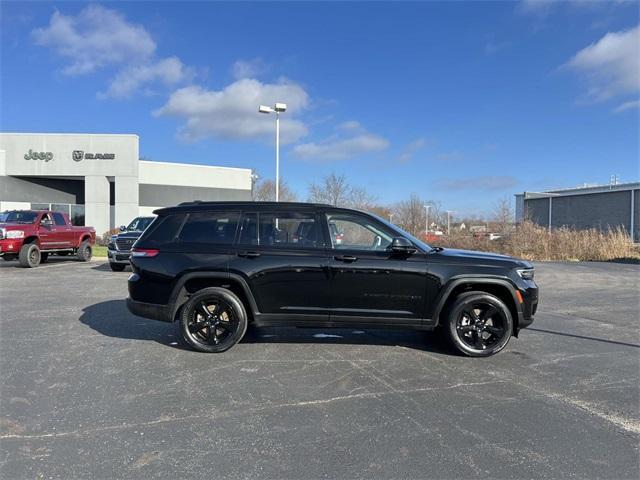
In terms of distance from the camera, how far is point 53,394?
4254mm

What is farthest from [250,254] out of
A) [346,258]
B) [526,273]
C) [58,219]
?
[58,219]

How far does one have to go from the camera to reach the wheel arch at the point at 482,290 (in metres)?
5.47

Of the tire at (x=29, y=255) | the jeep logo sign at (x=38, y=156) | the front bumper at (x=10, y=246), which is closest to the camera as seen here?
the front bumper at (x=10, y=246)

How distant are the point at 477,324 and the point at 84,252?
1650 cm

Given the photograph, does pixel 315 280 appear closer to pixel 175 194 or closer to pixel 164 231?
pixel 164 231

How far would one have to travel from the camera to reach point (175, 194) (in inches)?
1437

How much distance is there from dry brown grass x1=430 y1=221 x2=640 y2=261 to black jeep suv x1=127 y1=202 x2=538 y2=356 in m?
18.0

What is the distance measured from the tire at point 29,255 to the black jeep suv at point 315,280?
1171 cm

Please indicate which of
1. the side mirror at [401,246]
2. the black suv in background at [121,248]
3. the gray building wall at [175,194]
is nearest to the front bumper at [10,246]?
the black suv in background at [121,248]

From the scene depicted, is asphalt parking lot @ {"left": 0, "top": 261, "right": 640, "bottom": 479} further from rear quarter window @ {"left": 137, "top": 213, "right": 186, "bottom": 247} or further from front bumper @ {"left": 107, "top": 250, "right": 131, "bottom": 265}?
front bumper @ {"left": 107, "top": 250, "right": 131, "bottom": 265}

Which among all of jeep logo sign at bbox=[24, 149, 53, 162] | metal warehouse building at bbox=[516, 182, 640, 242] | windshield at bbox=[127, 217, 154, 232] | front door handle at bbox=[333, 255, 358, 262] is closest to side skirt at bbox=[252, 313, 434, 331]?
front door handle at bbox=[333, 255, 358, 262]

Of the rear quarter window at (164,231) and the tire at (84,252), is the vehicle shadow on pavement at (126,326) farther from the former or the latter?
the tire at (84,252)

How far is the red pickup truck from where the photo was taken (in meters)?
14.8

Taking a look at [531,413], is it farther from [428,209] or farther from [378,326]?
[428,209]
